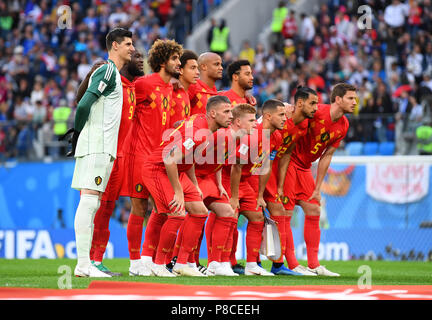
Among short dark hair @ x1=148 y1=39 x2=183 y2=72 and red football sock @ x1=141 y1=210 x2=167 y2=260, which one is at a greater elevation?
short dark hair @ x1=148 y1=39 x2=183 y2=72

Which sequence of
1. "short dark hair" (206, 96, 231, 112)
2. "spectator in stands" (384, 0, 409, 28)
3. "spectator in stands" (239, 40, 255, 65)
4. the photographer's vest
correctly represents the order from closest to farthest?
"short dark hair" (206, 96, 231, 112), the photographer's vest, "spectator in stands" (384, 0, 409, 28), "spectator in stands" (239, 40, 255, 65)

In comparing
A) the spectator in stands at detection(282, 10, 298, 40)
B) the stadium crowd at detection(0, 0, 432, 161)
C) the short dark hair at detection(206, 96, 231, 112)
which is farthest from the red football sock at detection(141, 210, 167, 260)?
the spectator in stands at detection(282, 10, 298, 40)

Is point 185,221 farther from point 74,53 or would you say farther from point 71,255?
point 74,53

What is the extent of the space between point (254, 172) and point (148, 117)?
5.21ft

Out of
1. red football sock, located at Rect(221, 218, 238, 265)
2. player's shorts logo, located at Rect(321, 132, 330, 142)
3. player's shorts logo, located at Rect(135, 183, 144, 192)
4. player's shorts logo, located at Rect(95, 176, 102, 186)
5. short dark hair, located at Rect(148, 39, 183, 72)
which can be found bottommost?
red football sock, located at Rect(221, 218, 238, 265)

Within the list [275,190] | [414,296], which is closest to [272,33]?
[275,190]

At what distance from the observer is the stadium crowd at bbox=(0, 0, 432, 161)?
55.4 ft

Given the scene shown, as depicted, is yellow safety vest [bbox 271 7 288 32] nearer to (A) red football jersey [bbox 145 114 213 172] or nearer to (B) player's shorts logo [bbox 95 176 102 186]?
(A) red football jersey [bbox 145 114 213 172]

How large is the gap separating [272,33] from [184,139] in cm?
1583

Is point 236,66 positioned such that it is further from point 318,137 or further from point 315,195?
point 315,195

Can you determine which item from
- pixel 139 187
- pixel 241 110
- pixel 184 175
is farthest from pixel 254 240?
pixel 139 187

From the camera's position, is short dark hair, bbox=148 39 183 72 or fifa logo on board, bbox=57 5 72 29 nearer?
short dark hair, bbox=148 39 183 72

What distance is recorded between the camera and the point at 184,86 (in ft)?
32.6
